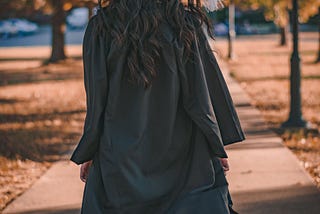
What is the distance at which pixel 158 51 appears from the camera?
3.08 metres

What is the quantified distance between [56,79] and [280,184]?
12.7 metres

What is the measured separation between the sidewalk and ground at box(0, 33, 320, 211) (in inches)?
8.2

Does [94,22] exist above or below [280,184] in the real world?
above

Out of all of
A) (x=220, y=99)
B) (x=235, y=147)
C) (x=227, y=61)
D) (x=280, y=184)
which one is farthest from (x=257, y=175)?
(x=227, y=61)

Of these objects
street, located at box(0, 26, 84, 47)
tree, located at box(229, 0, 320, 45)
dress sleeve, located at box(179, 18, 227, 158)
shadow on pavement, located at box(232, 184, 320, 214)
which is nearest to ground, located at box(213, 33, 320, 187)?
dress sleeve, located at box(179, 18, 227, 158)

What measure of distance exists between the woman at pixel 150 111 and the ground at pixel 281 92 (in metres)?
0.42

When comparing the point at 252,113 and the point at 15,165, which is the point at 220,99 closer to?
the point at 15,165

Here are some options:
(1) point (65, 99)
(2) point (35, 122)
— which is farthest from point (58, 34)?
(2) point (35, 122)

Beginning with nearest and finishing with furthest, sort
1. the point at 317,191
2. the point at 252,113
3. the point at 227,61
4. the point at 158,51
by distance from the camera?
1. the point at 158,51
2. the point at 317,191
3. the point at 252,113
4. the point at 227,61

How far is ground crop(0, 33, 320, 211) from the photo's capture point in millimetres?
7441

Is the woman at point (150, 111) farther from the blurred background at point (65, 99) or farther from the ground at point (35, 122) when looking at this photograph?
the ground at point (35, 122)

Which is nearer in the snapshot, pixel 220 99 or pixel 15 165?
pixel 220 99

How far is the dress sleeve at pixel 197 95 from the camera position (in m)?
3.11

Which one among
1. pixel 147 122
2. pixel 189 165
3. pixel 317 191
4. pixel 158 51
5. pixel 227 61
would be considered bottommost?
pixel 227 61
